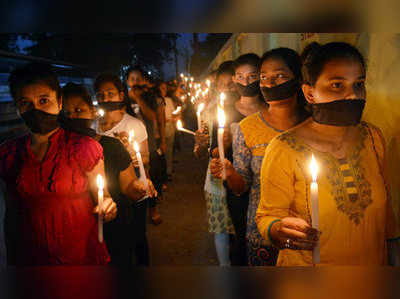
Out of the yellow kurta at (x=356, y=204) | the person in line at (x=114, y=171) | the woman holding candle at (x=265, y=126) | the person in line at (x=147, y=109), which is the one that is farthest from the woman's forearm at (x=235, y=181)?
the person in line at (x=147, y=109)

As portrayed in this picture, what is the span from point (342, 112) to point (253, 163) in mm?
973

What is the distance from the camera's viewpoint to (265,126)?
2.33 m

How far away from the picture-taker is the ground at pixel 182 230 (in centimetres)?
455

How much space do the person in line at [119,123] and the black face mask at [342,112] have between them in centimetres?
216

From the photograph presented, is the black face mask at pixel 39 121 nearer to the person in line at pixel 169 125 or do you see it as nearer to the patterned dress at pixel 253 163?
the patterned dress at pixel 253 163

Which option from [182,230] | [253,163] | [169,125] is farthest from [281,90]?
[169,125]

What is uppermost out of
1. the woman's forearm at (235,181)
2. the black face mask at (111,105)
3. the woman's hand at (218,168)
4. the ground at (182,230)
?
the black face mask at (111,105)

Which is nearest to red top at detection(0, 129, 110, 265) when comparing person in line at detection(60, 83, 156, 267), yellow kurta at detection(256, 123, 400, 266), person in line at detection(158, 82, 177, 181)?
person in line at detection(60, 83, 156, 267)

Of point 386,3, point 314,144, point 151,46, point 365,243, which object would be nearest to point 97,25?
point 386,3

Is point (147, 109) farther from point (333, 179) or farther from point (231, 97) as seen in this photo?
point (333, 179)

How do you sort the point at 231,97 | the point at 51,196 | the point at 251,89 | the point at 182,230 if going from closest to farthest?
the point at 51,196 → the point at 251,89 → the point at 231,97 → the point at 182,230

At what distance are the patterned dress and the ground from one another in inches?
48.8

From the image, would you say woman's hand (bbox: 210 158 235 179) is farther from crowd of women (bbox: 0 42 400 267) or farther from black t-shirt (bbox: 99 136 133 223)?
black t-shirt (bbox: 99 136 133 223)

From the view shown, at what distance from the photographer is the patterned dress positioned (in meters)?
2.27
